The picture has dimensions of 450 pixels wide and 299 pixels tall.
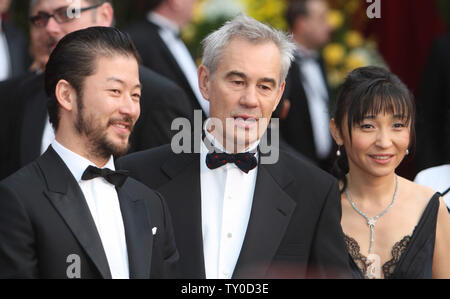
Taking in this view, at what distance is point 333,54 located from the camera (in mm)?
8531

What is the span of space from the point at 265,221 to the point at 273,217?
4 cm

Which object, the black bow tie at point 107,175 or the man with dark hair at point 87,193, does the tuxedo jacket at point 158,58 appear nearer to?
the man with dark hair at point 87,193

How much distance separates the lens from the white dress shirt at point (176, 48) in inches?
231

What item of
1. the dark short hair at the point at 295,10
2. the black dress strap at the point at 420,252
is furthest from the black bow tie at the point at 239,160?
the dark short hair at the point at 295,10

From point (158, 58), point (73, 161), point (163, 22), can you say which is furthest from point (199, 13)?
point (73, 161)

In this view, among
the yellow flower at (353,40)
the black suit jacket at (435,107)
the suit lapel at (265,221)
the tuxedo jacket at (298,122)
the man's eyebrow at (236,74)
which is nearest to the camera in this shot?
the suit lapel at (265,221)

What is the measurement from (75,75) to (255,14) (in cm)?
515

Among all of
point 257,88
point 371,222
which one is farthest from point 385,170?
point 257,88

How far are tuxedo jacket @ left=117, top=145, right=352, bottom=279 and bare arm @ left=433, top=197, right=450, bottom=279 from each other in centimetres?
64

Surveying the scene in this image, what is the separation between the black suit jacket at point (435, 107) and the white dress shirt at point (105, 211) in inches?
151

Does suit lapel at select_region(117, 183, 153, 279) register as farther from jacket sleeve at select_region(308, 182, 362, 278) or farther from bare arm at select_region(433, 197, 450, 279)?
bare arm at select_region(433, 197, 450, 279)

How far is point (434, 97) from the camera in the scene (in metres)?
6.98

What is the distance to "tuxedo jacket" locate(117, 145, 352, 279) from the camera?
11.7ft

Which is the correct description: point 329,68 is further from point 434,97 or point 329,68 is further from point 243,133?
point 243,133
